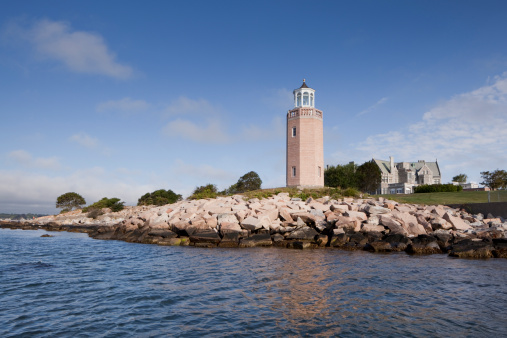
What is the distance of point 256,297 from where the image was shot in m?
8.25

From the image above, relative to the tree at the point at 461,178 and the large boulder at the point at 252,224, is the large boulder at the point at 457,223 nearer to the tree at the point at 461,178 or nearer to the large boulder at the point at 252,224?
the large boulder at the point at 252,224

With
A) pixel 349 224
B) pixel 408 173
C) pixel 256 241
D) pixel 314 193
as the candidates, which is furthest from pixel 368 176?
pixel 256 241

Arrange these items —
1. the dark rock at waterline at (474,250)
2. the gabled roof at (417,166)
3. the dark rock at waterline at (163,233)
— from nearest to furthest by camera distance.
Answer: the dark rock at waterline at (474,250), the dark rock at waterline at (163,233), the gabled roof at (417,166)

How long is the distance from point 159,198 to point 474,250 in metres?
49.2

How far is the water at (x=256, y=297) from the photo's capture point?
20.6 feet

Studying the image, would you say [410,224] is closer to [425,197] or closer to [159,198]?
[425,197]

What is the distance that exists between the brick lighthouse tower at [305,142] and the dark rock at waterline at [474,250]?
2253cm

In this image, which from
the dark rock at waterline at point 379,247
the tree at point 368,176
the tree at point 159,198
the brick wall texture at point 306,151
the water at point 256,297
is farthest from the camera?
the tree at point 368,176

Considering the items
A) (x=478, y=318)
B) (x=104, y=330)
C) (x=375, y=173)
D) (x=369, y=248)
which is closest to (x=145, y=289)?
(x=104, y=330)

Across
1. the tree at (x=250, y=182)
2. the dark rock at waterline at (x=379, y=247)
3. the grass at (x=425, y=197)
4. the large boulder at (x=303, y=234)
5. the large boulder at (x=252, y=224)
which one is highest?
the tree at (x=250, y=182)

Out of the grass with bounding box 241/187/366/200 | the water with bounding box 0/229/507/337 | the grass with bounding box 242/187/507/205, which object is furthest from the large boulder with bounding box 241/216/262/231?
the grass with bounding box 241/187/366/200

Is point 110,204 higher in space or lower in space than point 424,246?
higher

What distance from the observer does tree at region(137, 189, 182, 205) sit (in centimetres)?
5775

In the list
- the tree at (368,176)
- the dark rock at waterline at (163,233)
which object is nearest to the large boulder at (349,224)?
the dark rock at waterline at (163,233)
